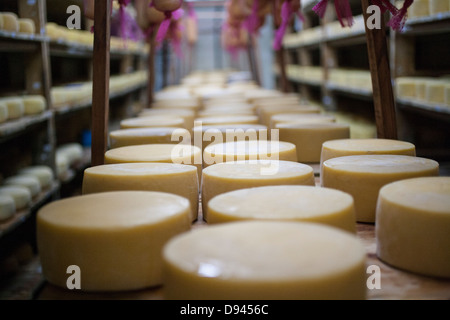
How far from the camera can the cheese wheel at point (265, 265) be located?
1.82 feet

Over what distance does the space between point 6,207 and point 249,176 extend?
1.94 m

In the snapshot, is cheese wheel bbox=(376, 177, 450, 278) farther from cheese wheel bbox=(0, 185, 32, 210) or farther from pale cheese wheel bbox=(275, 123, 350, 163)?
cheese wheel bbox=(0, 185, 32, 210)

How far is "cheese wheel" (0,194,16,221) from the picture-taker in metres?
2.59

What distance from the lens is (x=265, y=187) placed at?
970mm

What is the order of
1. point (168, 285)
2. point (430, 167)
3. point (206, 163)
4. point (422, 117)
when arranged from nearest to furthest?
point (168, 285) → point (430, 167) → point (206, 163) → point (422, 117)

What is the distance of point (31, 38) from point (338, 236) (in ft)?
9.37

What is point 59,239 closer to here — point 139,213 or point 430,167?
point 139,213

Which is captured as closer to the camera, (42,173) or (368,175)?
(368,175)

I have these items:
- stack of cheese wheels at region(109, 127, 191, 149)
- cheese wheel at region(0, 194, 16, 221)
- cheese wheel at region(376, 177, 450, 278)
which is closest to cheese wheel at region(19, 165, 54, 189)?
cheese wheel at region(0, 194, 16, 221)

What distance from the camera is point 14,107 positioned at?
286cm

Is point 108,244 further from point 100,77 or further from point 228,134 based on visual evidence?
point 228,134

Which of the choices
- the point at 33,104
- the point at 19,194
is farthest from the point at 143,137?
the point at 33,104

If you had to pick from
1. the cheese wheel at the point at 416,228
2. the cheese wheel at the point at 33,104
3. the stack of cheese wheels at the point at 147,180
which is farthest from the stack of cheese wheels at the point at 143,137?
the cheese wheel at the point at 33,104
